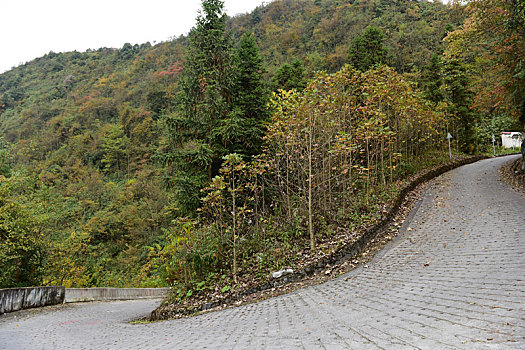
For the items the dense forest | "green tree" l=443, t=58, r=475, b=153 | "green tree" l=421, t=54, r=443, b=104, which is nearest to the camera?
the dense forest

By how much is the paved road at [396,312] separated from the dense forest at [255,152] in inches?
71.5

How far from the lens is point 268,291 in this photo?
667 centimetres

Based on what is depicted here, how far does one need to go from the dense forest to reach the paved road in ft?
5.96

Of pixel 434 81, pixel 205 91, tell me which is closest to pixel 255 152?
pixel 205 91

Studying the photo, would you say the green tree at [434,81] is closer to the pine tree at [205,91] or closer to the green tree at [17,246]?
the pine tree at [205,91]

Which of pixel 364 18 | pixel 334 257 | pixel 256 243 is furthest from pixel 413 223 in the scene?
pixel 364 18

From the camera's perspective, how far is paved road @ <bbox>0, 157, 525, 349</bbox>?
271 centimetres

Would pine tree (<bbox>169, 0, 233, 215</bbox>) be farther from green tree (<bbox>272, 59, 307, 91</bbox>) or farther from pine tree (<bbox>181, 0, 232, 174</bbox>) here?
green tree (<bbox>272, 59, 307, 91</bbox>)

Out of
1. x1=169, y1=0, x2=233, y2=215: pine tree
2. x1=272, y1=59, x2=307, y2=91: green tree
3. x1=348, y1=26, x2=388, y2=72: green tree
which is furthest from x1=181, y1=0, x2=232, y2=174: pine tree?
x1=348, y1=26, x2=388, y2=72: green tree

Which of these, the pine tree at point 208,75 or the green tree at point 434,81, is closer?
the pine tree at point 208,75

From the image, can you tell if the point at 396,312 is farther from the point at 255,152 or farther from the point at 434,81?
the point at 434,81

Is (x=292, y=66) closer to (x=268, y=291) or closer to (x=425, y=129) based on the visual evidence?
(x=425, y=129)

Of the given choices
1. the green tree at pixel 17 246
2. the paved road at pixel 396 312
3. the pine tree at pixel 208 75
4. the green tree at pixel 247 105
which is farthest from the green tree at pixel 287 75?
the green tree at pixel 17 246

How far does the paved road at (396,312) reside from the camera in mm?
2709
